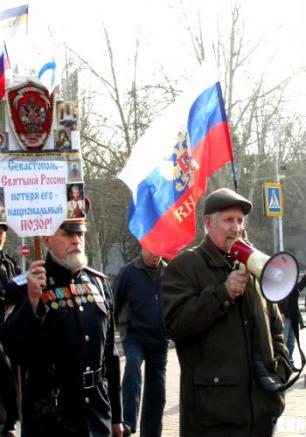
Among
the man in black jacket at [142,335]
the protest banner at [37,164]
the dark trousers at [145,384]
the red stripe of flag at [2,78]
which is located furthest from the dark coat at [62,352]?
the man in black jacket at [142,335]

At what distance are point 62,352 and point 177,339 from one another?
643 mm

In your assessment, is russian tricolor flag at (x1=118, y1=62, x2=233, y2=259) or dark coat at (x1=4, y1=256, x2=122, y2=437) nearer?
dark coat at (x1=4, y1=256, x2=122, y2=437)

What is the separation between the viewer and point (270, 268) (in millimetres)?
4520

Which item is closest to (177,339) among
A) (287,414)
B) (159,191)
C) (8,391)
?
(8,391)

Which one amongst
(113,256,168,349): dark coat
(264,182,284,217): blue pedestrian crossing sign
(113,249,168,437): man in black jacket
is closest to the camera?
(113,249,168,437): man in black jacket

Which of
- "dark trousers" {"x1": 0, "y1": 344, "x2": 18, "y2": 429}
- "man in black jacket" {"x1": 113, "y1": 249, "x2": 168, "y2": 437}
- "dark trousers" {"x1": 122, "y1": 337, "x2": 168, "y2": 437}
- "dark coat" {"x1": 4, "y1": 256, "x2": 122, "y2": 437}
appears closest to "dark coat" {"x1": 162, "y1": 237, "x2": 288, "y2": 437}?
"dark coat" {"x1": 4, "y1": 256, "x2": 122, "y2": 437}

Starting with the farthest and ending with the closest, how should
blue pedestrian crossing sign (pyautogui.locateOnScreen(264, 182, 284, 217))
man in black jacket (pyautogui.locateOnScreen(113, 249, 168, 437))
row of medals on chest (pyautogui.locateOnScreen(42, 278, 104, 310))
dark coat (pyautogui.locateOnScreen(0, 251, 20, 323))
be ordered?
1. blue pedestrian crossing sign (pyautogui.locateOnScreen(264, 182, 284, 217))
2. man in black jacket (pyautogui.locateOnScreen(113, 249, 168, 437))
3. dark coat (pyautogui.locateOnScreen(0, 251, 20, 323))
4. row of medals on chest (pyautogui.locateOnScreen(42, 278, 104, 310))

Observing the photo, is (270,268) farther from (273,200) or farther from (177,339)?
(273,200)

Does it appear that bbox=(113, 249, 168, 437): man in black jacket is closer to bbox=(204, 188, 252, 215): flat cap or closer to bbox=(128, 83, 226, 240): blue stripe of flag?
bbox=(128, 83, 226, 240): blue stripe of flag

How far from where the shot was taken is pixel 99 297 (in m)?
5.14

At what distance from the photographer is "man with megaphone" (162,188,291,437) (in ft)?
15.0

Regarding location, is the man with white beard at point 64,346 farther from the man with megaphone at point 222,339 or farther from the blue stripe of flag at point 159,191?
the blue stripe of flag at point 159,191

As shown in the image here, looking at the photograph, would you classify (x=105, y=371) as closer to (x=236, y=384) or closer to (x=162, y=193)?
(x=236, y=384)

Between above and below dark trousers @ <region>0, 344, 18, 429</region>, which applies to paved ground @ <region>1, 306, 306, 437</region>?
below
